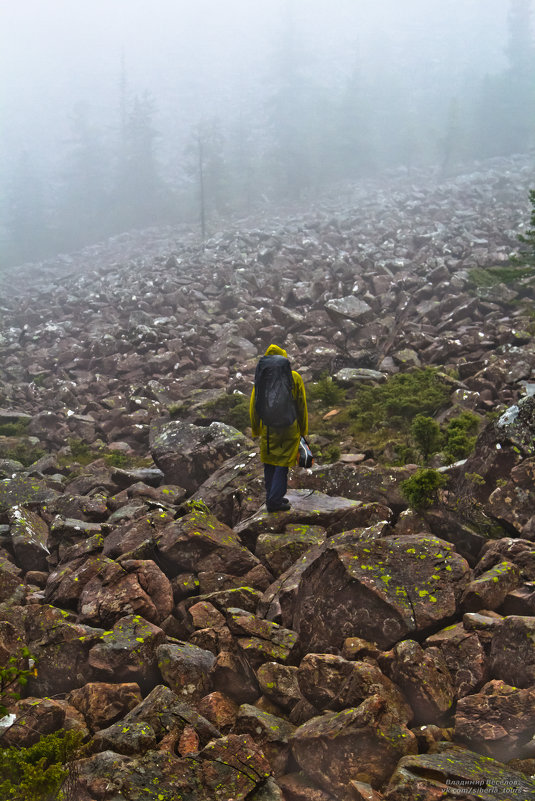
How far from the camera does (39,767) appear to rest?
3730mm

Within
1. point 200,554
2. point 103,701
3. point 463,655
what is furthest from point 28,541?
point 463,655

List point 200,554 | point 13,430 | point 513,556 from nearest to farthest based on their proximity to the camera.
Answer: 1. point 513,556
2. point 200,554
3. point 13,430

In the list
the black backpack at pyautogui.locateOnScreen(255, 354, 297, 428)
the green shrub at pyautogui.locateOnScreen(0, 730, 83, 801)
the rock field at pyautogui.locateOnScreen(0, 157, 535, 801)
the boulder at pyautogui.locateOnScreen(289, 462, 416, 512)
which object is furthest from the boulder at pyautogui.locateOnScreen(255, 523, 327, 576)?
the green shrub at pyautogui.locateOnScreen(0, 730, 83, 801)

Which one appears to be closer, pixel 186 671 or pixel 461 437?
pixel 186 671

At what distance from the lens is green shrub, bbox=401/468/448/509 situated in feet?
23.2

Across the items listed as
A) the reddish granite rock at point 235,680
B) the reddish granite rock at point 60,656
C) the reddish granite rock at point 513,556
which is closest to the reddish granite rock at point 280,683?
the reddish granite rock at point 235,680

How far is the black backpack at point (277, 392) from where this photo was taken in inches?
307

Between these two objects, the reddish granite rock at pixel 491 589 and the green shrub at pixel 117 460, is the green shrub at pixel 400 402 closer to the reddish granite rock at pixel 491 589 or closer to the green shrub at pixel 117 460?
the green shrub at pixel 117 460

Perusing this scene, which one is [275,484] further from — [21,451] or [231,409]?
[21,451]

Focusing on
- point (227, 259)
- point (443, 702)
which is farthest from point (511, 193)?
point (443, 702)

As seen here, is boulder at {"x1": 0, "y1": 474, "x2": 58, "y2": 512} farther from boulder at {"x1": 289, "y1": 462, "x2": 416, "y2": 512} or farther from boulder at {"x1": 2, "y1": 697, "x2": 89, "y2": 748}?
boulder at {"x1": 2, "y1": 697, "x2": 89, "y2": 748}

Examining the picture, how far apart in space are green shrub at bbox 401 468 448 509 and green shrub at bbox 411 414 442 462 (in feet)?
9.72

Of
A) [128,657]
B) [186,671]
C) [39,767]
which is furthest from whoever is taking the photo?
[128,657]

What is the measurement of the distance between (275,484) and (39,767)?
4.78 meters
